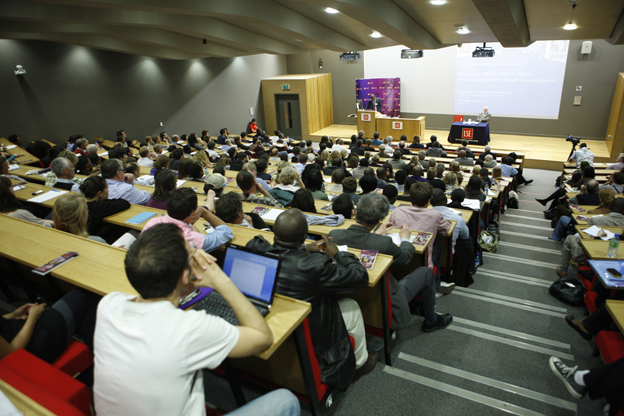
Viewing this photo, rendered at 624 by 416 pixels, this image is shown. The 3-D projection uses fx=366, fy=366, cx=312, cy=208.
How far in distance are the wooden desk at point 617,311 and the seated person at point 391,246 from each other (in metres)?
1.13

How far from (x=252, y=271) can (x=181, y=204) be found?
1.07 meters

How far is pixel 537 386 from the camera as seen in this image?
248 centimetres

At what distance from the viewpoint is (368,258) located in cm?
244

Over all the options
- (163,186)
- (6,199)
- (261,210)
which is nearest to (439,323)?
(261,210)

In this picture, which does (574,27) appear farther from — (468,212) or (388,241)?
(388,241)

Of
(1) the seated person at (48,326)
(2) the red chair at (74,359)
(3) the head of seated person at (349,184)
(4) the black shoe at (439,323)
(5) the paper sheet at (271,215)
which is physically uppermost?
(3) the head of seated person at (349,184)

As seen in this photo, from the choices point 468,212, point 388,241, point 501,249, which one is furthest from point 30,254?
point 501,249

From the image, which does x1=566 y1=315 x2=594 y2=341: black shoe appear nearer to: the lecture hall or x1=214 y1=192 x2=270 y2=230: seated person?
the lecture hall

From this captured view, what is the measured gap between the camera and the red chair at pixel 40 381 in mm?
1458

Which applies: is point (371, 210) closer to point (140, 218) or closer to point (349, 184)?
point (349, 184)

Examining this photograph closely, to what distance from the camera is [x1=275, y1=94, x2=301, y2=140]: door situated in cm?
1429

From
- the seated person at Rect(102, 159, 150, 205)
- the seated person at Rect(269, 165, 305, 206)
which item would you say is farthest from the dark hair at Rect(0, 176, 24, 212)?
the seated person at Rect(269, 165, 305, 206)

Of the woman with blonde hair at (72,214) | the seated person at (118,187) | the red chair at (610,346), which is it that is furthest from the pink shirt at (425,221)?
the seated person at (118,187)

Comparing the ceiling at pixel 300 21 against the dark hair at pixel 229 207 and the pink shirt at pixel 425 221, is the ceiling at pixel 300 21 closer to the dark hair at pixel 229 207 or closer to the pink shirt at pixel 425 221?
the pink shirt at pixel 425 221
